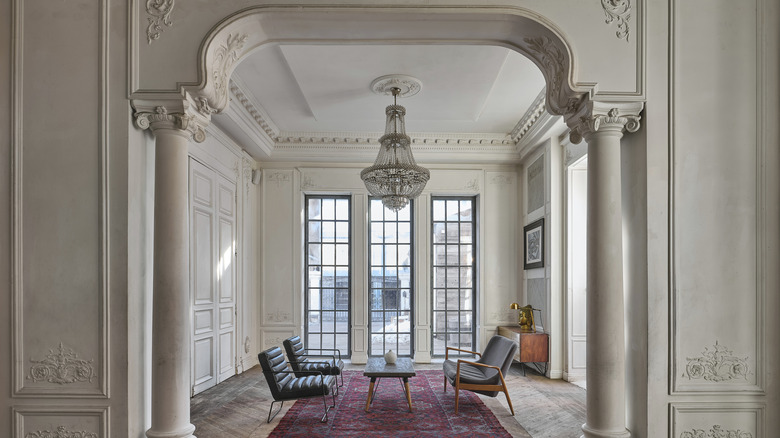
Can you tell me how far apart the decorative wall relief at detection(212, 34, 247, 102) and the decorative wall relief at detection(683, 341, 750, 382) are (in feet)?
12.5

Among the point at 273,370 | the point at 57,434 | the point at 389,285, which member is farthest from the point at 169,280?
the point at 389,285

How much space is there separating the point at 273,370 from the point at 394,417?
1448 mm

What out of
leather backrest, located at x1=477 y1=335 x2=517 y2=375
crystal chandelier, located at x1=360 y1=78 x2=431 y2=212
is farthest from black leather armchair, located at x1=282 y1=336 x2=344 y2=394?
crystal chandelier, located at x1=360 y1=78 x2=431 y2=212

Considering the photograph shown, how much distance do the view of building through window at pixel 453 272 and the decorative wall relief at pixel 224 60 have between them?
20.8ft

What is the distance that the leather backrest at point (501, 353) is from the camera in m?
6.24

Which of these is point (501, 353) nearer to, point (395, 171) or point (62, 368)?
point (395, 171)

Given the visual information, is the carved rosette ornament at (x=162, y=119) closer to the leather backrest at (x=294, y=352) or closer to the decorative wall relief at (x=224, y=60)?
the decorative wall relief at (x=224, y=60)

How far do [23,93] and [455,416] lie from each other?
5.02m

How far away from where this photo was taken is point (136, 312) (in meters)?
3.57

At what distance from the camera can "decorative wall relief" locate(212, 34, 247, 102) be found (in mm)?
3740

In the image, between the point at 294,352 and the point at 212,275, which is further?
the point at 212,275

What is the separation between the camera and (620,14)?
142 inches

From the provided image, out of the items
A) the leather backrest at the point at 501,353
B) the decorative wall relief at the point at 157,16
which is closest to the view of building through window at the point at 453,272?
the leather backrest at the point at 501,353

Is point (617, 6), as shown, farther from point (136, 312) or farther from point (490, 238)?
point (490, 238)
